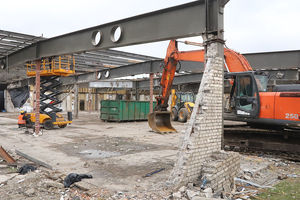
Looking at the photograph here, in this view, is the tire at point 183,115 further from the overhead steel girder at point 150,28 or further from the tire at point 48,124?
the overhead steel girder at point 150,28

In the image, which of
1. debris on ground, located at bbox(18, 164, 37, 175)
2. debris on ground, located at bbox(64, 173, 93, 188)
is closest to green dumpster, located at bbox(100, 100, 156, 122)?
debris on ground, located at bbox(18, 164, 37, 175)

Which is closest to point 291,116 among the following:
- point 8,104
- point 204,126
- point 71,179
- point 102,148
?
point 204,126

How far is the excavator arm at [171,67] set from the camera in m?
9.33

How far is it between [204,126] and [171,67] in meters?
6.00

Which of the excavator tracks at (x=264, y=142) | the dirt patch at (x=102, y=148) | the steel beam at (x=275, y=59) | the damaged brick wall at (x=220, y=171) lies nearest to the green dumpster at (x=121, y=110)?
the dirt patch at (x=102, y=148)

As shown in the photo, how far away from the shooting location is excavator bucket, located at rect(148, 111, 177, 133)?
43.6 feet

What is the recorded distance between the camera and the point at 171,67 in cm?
1135

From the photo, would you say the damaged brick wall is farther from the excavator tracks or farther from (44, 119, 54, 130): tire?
(44, 119, 54, 130): tire

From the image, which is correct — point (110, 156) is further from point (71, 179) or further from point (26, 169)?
point (71, 179)

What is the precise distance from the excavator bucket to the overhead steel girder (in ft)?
15.8

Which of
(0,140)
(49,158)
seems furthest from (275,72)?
(0,140)

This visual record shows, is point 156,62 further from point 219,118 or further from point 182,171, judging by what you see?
point 182,171

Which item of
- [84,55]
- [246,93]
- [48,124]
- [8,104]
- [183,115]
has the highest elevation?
[84,55]

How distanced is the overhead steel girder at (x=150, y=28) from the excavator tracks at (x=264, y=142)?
13.8 ft
